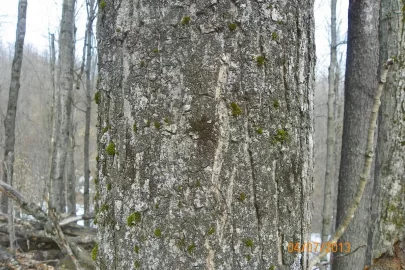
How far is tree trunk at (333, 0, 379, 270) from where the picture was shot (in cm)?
464

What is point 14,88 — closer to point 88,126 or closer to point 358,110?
point 88,126

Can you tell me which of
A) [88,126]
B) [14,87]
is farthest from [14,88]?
[88,126]

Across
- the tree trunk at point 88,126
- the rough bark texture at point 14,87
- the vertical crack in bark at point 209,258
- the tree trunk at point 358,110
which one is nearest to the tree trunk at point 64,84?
the rough bark texture at point 14,87

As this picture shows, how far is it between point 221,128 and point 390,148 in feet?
10.5

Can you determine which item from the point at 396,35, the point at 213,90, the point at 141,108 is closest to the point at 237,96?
the point at 213,90

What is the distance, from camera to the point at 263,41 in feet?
3.47

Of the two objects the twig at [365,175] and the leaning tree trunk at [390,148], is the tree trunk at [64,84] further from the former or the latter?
the twig at [365,175]

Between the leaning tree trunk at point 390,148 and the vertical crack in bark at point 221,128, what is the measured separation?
116 inches

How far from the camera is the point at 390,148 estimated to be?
362 cm

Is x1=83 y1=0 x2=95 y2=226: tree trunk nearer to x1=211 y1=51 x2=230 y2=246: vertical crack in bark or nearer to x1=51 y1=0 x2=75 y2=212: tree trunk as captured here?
x1=51 y1=0 x2=75 y2=212: tree trunk


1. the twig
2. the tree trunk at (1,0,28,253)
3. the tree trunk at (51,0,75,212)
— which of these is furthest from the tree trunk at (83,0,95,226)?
the twig

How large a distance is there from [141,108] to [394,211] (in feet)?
10.9

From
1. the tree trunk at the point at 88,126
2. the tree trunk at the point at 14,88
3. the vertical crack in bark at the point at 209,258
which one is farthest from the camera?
the tree trunk at the point at 88,126

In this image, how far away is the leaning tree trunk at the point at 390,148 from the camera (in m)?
3.45
